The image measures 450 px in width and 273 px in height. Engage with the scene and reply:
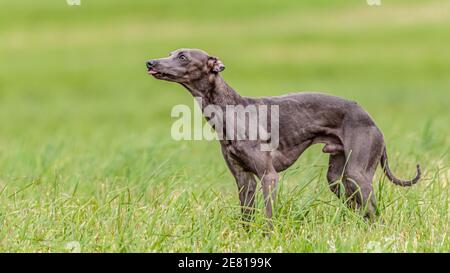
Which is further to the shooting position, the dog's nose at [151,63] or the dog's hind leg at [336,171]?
the dog's hind leg at [336,171]

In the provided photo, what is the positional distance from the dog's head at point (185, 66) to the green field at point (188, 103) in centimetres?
92

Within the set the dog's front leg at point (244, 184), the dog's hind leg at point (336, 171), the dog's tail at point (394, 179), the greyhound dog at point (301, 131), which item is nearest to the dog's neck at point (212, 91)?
the greyhound dog at point (301, 131)

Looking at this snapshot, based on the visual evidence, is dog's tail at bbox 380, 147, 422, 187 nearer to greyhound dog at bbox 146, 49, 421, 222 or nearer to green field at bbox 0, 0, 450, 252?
green field at bbox 0, 0, 450, 252

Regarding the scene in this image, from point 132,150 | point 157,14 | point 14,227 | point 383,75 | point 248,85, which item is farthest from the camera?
point 157,14

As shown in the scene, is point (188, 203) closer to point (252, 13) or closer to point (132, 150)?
point (132, 150)

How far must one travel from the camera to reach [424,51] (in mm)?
33281

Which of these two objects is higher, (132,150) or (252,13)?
(252,13)

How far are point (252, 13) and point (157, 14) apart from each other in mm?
3800

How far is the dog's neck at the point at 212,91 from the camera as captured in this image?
744 cm

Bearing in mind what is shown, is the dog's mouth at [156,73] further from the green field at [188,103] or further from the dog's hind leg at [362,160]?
the dog's hind leg at [362,160]
